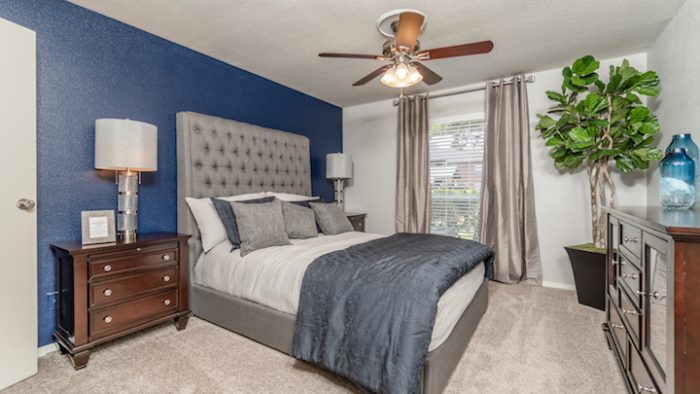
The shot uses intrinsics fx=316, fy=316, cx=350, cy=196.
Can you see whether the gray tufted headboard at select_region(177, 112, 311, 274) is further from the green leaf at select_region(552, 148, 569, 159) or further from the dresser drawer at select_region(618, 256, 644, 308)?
the dresser drawer at select_region(618, 256, 644, 308)

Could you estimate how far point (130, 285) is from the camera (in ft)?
7.04

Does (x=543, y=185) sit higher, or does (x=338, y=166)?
(x=338, y=166)

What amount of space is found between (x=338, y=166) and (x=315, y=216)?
4.55ft

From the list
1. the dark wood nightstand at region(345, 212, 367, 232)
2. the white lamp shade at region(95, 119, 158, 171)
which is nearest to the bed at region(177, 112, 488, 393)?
the white lamp shade at region(95, 119, 158, 171)

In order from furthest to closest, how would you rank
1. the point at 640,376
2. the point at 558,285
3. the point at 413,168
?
1. the point at 413,168
2. the point at 558,285
3. the point at 640,376

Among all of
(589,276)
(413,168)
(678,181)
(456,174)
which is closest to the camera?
(678,181)

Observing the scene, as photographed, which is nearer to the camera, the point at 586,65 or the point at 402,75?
the point at 402,75

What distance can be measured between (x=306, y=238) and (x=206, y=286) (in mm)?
908

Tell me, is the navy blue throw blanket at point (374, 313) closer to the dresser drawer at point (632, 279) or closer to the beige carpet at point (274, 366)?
the beige carpet at point (274, 366)

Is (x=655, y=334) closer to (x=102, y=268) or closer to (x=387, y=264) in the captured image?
(x=387, y=264)

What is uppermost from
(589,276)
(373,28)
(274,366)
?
(373,28)

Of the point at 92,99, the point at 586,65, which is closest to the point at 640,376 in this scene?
the point at 586,65

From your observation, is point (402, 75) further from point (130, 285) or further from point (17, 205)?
point (17, 205)

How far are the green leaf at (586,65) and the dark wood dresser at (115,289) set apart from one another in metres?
3.63
